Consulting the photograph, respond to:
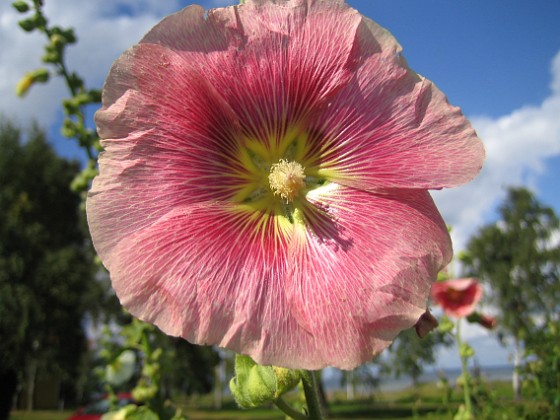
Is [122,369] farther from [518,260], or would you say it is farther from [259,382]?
[518,260]

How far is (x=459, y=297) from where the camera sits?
3.25 meters

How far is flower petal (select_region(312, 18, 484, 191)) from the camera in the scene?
74 cm

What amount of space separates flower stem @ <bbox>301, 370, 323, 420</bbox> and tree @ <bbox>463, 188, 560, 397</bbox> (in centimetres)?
2194

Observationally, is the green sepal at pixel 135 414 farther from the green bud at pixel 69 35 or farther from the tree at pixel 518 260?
the tree at pixel 518 260

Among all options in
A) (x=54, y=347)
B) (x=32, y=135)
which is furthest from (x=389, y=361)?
(x=32, y=135)

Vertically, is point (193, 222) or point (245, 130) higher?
point (245, 130)

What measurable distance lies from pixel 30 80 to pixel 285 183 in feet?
6.88

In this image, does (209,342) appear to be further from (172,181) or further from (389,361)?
(389,361)

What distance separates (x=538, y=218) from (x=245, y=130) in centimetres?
2411

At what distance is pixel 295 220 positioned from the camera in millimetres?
914

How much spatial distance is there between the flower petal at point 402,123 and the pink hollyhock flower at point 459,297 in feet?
7.37

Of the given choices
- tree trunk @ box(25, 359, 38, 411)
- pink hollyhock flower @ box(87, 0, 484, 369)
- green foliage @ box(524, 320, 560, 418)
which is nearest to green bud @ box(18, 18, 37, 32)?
pink hollyhock flower @ box(87, 0, 484, 369)

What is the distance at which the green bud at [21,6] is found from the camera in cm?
249

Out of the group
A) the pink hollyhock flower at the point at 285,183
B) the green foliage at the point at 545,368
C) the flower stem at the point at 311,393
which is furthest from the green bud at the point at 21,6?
the green foliage at the point at 545,368
